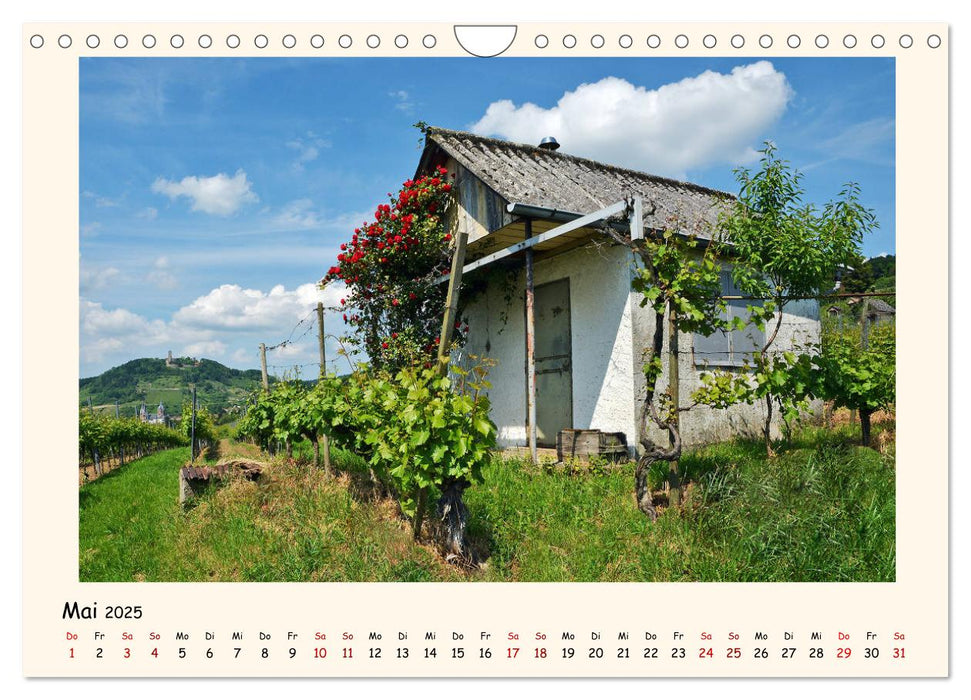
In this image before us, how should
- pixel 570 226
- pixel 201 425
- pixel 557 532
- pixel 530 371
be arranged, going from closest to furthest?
pixel 557 532
pixel 570 226
pixel 530 371
pixel 201 425

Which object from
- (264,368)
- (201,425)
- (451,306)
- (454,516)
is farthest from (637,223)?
(201,425)

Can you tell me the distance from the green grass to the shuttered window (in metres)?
2.23

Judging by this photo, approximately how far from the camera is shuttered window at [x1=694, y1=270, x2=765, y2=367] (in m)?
8.16

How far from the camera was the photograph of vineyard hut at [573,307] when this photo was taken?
7.27 metres

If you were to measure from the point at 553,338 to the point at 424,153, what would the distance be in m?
3.80

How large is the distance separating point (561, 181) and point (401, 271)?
274cm

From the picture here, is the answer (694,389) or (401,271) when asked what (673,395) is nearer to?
(694,389)

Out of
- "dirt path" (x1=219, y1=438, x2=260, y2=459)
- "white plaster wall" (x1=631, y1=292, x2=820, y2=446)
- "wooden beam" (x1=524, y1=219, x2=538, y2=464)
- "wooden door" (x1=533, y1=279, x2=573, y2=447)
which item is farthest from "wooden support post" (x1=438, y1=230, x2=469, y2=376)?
"dirt path" (x1=219, y1=438, x2=260, y2=459)
